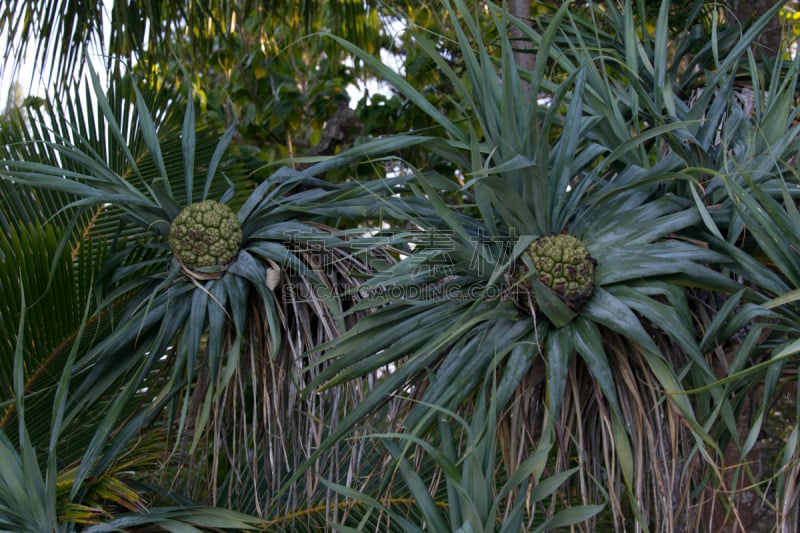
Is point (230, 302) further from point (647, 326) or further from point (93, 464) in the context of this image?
point (647, 326)

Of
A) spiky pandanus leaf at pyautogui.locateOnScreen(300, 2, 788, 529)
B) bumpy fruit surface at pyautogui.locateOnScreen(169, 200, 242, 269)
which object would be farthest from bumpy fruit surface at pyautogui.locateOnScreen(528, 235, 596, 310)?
bumpy fruit surface at pyautogui.locateOnScreen(169, 200, 242, 269)

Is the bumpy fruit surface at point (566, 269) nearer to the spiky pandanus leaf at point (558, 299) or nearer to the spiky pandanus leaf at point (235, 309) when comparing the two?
the spiky pandanus leaf at point (558, 299)

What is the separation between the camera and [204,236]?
1.51 meters

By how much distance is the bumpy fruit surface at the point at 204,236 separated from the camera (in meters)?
1.51

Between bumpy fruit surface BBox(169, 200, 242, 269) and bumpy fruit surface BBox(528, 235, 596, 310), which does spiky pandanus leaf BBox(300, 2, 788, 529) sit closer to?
bumpy fruit surface BBox(528, 235, 596, 310)

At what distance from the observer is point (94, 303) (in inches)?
71.6

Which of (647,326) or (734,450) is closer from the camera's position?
(647,326)

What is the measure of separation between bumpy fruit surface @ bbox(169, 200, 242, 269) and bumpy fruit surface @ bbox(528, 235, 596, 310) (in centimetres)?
57

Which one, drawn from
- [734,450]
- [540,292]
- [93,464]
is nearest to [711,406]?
[540,292]

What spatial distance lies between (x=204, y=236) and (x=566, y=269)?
2.18 feet

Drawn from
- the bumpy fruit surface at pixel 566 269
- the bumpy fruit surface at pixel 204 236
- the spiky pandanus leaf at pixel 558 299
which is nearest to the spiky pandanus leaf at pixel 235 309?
the bumpy fruit surface at pixel 204 236

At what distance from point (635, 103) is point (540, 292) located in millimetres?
448

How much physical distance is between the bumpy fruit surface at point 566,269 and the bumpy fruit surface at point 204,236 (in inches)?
22.6

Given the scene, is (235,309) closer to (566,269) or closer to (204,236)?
(204,236)
